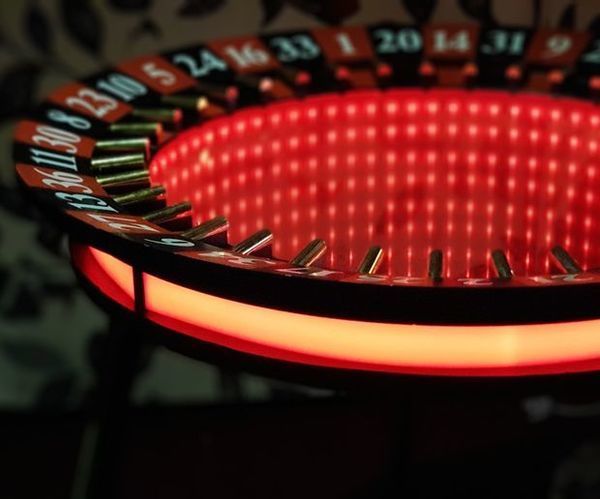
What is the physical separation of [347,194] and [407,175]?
3.3 inches

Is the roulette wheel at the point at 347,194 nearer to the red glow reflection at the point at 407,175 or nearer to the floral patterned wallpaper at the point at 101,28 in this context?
the red glow reflection at the point at 407,175

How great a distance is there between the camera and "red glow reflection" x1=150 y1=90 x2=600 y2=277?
105 centimetres

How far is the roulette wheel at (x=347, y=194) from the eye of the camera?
32.8 inches

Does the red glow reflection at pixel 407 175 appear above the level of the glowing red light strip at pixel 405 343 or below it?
above

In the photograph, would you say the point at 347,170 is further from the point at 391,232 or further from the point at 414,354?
the point at 414,354

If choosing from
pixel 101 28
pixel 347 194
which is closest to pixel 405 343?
pixel 347 194

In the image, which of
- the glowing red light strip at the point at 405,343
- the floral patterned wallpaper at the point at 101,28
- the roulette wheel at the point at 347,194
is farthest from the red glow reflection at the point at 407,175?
the floral patterned wallpaper at the point at 101,28

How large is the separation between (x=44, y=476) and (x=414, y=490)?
0.59 m

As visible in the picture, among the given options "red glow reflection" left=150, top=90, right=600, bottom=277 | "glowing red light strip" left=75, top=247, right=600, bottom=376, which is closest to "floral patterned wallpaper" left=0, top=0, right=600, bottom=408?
"red glow reflection" left=150, top=90, right=600, bottom=277

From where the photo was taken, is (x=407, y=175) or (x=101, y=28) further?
(x=101, y=28)

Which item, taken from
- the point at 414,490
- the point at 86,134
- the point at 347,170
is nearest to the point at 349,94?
the point at 347,170

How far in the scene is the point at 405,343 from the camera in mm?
845

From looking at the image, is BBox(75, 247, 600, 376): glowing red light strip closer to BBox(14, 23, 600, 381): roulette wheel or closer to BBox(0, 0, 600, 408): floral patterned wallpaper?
BBox(14, 23, 600, 381): roulette wheel

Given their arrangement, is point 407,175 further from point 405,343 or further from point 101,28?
point 101,28
